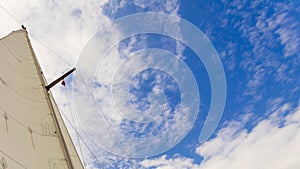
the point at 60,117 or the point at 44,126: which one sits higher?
the point at 60,117

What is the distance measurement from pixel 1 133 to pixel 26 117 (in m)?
1.22

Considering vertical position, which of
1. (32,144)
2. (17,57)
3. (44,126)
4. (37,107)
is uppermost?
(17,57)

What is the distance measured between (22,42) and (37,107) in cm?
321

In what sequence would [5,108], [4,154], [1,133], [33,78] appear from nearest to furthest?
[4,154]
[1,133]
[5,108]
[33,78]

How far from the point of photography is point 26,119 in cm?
732

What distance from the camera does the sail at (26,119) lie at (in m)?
6.14

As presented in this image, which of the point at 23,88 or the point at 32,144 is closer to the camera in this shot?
the point at 32,144

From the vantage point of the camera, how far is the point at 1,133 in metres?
6.18

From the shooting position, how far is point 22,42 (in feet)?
33.4

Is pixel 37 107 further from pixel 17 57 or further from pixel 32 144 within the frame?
pixel 17 57

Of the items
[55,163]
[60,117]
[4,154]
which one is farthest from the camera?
[60,117]

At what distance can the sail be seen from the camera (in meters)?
6.14

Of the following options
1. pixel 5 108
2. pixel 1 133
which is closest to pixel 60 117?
pixel 5 108

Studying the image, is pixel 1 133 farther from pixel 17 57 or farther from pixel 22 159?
pixel 17 57
